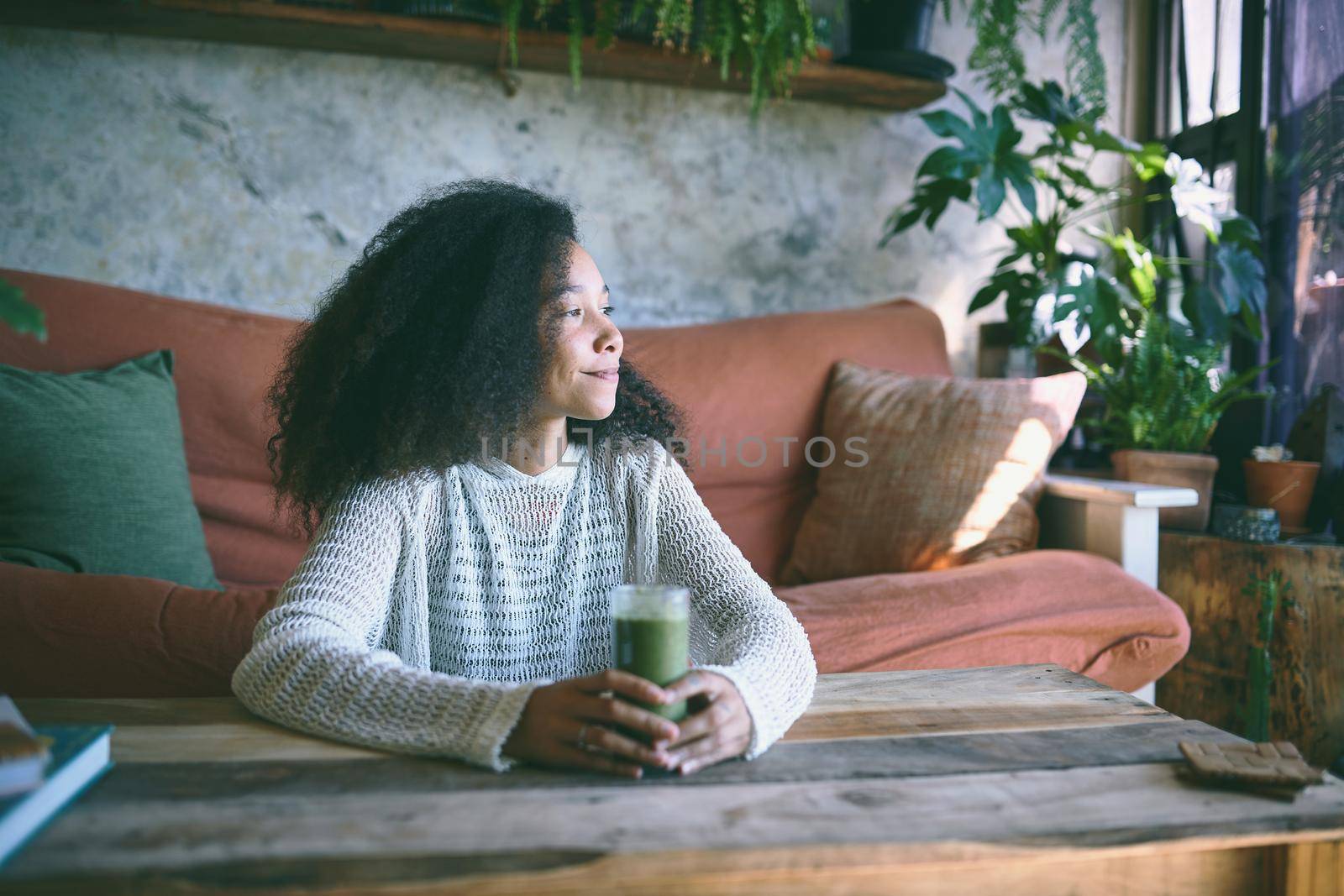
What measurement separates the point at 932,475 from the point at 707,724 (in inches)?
51.1

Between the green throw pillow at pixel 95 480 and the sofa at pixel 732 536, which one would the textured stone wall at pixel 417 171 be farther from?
the green throw pillow at pixel 95 480

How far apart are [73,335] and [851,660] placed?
164cm

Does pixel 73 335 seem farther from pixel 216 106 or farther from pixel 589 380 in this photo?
pixel 589 380

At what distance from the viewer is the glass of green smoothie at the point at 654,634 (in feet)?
2.69

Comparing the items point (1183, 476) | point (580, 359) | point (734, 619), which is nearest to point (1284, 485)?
point (1183, 476)

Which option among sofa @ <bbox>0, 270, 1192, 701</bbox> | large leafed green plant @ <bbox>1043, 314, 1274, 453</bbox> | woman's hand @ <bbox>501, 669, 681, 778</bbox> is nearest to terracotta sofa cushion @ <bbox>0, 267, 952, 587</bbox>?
sofa @ <bbox>0, 270, 1192, 701</bbox>

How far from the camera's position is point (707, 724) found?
825mm

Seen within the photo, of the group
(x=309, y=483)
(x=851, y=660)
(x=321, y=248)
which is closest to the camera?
(x=309, y=483)

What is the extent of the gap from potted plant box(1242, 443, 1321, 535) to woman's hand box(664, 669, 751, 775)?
167cm

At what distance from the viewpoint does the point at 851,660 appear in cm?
156

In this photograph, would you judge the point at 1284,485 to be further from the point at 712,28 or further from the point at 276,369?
the point at 276,369

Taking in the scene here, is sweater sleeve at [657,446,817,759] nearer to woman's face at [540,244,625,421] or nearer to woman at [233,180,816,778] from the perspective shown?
woman at [233,180,816,778]

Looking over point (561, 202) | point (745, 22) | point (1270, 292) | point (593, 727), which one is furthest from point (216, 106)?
point (1270, 292)

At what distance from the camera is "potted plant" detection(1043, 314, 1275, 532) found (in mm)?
2057
